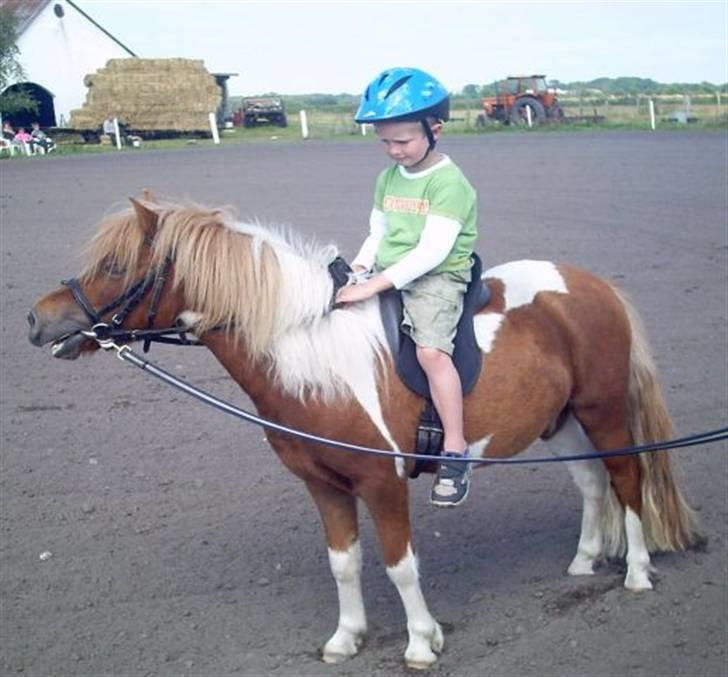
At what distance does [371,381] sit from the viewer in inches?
180

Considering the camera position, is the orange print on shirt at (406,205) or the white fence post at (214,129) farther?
the white fence post at (214,129)

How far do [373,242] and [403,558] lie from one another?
4.42ft

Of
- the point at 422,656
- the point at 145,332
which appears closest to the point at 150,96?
the point at 145,332

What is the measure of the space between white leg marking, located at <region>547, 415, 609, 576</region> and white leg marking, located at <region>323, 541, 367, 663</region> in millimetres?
1320

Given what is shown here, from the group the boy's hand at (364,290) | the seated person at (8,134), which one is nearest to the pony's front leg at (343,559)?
the boy's hand at (364,290)

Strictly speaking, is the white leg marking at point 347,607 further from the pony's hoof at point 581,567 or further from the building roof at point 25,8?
the building roof at point 25,8

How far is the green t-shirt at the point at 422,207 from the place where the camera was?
445 centimetres

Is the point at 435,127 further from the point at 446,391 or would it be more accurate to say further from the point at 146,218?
the point at 146,218

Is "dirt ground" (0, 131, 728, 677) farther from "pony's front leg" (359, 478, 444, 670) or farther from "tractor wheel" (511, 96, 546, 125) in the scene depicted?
"tractor wheel" (511, 96, 546, 125)

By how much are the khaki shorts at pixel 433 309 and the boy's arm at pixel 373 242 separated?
0.27m

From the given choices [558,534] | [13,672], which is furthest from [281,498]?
[13,672]

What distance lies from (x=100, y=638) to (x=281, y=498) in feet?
5.77

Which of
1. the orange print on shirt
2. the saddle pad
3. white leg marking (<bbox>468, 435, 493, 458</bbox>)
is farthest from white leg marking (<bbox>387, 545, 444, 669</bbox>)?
the orange print on shirt

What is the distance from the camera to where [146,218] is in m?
4.34
